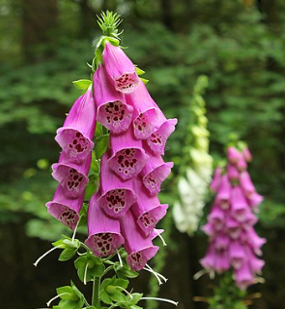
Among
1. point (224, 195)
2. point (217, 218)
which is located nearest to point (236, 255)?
point (217, 218)

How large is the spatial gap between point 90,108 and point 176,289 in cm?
544

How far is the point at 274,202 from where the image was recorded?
408cm

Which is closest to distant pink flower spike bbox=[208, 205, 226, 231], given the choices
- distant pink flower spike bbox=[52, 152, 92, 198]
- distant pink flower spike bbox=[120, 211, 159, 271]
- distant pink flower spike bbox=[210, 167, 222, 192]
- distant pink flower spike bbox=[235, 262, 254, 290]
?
distant pink flower spike bbox=[210, 167, 222, 192]

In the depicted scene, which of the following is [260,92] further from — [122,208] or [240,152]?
[122,208]

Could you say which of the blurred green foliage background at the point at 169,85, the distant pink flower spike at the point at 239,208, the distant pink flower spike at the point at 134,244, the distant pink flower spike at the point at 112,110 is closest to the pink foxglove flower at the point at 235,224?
the distant pink flower spike at the point at 239,208

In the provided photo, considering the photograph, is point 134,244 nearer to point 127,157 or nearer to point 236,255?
point 127,157

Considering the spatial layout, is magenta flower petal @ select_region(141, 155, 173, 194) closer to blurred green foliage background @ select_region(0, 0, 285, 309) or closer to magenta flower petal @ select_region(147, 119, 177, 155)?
magenta flower petal @ select_region(147, 119, 177, 155)

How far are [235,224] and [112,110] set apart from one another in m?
1.73

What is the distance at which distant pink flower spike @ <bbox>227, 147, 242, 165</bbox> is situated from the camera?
2.72m

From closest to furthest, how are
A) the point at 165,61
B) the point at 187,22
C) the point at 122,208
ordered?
the point at 122,208 < the point at 165,61 < the point at 187,22

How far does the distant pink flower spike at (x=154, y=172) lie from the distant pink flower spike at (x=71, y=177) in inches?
5.4

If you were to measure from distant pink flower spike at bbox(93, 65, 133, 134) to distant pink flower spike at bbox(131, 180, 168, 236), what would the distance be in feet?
0.49

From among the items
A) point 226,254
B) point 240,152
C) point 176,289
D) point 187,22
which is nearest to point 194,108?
point 240,152

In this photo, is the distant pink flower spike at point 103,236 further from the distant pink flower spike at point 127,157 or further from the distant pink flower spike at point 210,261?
the distant pink flower spike at point 210,261
